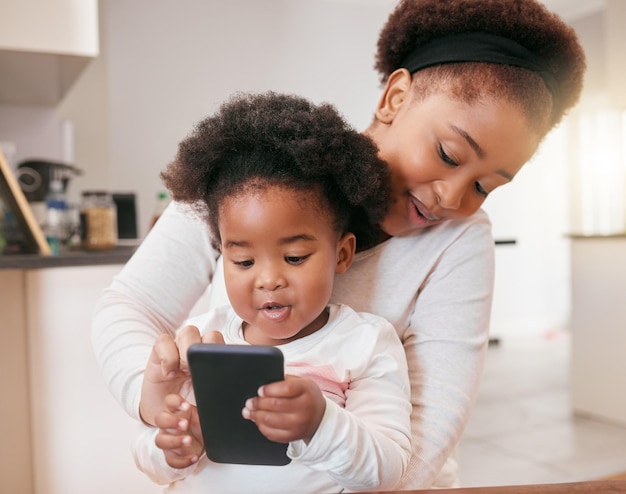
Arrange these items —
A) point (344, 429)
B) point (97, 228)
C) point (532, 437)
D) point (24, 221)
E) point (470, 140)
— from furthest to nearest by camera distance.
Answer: point (532, 437) → point (97, 228) → point (24, 221) → point (470, 140) → point (344, 429)

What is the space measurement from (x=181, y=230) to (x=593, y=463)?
2429mm

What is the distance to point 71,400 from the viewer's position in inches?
64.8

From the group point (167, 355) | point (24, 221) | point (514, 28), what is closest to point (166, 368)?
point (167, 355)

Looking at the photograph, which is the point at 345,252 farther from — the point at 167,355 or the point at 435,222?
the point at 167,355

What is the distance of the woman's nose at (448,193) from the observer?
92 cm

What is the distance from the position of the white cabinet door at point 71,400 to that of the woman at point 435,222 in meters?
0.64

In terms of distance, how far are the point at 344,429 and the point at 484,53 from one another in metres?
0.55

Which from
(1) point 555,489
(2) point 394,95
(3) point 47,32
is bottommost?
(1) point 555,489

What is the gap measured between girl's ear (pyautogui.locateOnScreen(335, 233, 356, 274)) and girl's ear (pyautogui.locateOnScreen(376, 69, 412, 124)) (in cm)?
20

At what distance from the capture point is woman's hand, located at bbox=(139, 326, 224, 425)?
2.39ft

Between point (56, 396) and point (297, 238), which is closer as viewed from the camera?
point (297, 238)

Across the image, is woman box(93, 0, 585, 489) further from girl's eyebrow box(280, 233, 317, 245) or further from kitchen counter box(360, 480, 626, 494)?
kitchen counter box(360, 480, 626, 494)

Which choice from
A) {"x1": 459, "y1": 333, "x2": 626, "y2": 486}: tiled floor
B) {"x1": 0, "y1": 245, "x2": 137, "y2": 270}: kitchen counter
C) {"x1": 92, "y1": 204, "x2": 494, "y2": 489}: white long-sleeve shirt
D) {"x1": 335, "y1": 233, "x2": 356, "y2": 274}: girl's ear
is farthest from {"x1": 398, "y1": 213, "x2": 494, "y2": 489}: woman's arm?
{"x1": 459, "y1": 333, "x2": 626, "y2": 486}: tiled floor

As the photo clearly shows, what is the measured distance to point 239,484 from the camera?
2.65ft
